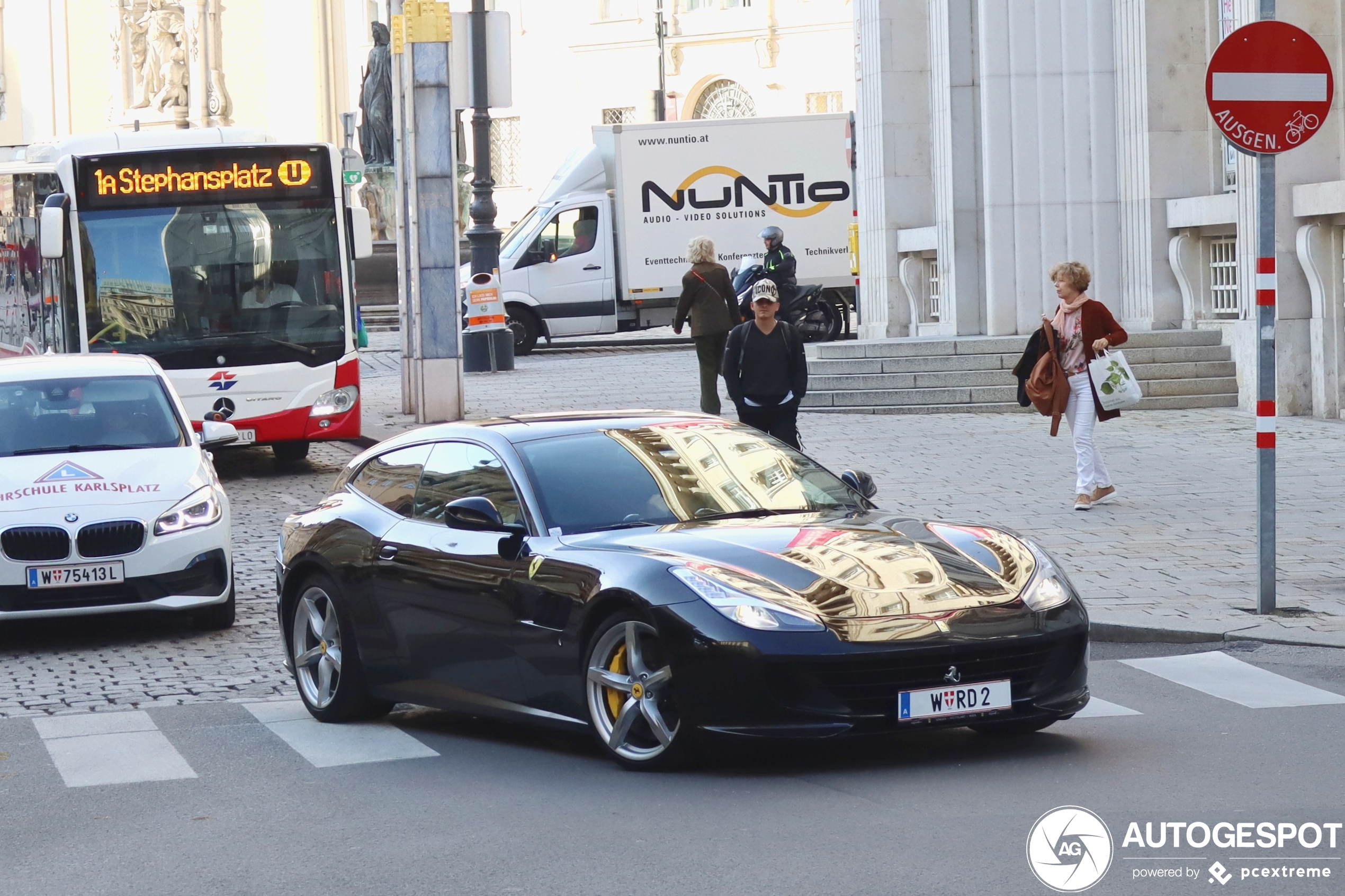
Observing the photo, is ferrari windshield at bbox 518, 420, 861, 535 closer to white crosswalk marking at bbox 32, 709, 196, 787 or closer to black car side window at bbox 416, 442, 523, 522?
black car side window at bbox 416, 442, 523, 522

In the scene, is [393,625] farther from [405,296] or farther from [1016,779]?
[405,296]

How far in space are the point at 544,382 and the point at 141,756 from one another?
17.8 metres

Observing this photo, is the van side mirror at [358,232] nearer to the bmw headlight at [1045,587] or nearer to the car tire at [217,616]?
the car tire at [217,616]

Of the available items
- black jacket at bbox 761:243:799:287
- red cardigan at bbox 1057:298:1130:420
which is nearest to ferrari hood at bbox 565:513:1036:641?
red cardigan at bbox 1057:298:1130:420

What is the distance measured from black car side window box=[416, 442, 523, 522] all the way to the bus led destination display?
1023cm

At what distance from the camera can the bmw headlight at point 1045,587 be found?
268 inches

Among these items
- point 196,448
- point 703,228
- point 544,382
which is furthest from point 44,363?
point 703,228

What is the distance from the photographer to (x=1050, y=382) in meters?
13.3

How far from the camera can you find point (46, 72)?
6494 cm

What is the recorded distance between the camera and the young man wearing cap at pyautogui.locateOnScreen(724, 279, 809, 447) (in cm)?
1307

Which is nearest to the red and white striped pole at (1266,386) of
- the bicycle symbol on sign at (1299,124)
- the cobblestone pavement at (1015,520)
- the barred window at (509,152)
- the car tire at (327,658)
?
the bicycle symbol on sign at (1299,124)

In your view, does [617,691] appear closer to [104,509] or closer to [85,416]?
[104,509]

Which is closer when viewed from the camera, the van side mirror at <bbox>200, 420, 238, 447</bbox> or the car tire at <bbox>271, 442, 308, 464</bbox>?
the van side mirror at <bbox>200, 420, 238, 447</bbox>

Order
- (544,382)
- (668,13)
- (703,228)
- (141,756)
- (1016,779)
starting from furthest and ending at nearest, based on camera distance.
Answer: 1. (668,13)
2. (703,228)
3. (544,382)
4. (141,756)
5. (1016,779)
